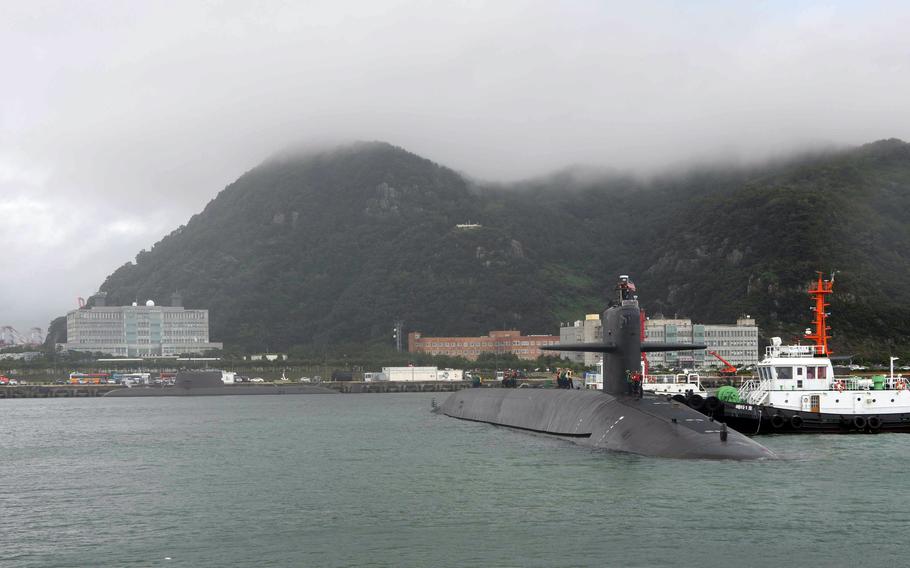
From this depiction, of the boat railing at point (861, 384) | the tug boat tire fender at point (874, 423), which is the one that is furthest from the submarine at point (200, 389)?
the tug boat tire fender at point (874, 423)

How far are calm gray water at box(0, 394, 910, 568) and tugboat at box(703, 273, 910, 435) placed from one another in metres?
2.36

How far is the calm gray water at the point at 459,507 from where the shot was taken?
1018 inches

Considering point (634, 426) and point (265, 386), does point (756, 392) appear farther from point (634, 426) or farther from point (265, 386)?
point (265, 386)

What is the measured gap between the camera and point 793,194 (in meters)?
177

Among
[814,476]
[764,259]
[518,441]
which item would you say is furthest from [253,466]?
[764,259]

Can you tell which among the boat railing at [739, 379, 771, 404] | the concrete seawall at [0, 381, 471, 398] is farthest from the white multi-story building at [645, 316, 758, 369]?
the boat railing at [739, 379, 771, 404]

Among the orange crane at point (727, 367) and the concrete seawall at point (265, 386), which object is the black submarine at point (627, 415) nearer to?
the orange crane at point (727, 367)

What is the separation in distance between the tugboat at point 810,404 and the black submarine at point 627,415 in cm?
793

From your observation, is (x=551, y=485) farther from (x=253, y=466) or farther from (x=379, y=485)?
(x=253, y=466)

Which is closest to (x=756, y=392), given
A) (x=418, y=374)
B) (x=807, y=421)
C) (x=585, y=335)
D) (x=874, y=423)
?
(x=807, y=421)

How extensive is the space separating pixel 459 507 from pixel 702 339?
148 m

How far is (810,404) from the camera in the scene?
5400cm

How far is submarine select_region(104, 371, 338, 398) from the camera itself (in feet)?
518

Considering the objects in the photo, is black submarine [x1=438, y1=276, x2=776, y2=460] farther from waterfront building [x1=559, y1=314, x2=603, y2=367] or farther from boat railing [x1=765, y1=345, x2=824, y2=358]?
waterfront building [x1=559, y1=314, x2=603, y2=367]
